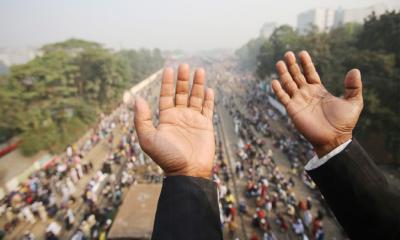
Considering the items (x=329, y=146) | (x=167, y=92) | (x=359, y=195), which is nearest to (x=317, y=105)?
(x=329, y=146)

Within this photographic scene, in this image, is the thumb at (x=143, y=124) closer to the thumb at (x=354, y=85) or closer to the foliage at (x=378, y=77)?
the thumb at (x=354, y=85)

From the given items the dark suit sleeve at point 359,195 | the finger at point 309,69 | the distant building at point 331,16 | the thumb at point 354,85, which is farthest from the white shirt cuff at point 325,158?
the distant building at point 331,16

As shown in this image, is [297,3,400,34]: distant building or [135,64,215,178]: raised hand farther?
[297,3,400,34]: distant building

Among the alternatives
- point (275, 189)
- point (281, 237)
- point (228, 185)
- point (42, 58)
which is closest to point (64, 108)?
point (42, 58)

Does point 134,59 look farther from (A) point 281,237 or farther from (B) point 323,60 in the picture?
(A) point 281,237

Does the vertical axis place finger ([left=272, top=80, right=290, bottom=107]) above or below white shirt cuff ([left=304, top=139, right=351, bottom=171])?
above

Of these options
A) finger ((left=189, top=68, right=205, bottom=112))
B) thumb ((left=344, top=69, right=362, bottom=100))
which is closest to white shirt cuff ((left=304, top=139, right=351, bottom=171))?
thumb ((left=344, top=69, right=362, bottom=100))

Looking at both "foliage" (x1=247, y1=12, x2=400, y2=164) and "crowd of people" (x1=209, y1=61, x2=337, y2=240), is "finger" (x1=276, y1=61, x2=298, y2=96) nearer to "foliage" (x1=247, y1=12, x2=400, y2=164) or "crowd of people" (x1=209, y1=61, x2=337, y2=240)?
"crowd of people" (x1=209, y1=61, x2=337, y2=240)
